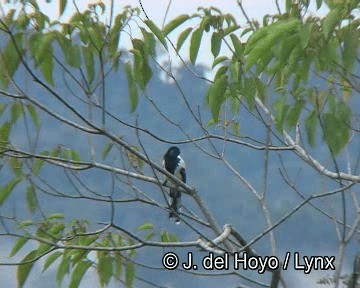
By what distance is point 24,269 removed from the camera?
2.93 meters

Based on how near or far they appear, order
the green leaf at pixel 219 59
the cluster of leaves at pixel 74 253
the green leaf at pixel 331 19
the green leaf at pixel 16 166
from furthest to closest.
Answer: the green leaf at pixel 16 166 → the green leaf at pixel 219 59 → the cluster of leaves at pixel 74 253 → the green leaf at pixel 331 19

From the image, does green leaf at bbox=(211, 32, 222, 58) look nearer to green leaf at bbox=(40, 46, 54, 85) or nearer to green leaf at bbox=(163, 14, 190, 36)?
green leaf at bbox=(163, 14, 190, 36)

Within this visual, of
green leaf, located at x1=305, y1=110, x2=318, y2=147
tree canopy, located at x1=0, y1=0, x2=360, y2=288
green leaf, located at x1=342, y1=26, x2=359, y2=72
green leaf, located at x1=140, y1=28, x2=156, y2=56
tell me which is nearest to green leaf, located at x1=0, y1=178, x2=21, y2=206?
tree canopy, located at x1=0, y1=0, x2=360, y2=288

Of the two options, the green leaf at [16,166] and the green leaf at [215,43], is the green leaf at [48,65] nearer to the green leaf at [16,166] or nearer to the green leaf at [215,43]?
the green leaf at [215,43]

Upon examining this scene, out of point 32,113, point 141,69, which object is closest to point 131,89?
point 141,69

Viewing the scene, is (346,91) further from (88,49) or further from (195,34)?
(88,49)

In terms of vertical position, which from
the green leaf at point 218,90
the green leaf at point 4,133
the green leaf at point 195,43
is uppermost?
the green leaf at point 195,43

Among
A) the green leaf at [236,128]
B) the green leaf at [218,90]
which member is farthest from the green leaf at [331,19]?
the green leaf at [236,128]

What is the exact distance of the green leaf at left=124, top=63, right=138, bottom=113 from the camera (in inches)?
106

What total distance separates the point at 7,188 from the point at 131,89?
59 cm

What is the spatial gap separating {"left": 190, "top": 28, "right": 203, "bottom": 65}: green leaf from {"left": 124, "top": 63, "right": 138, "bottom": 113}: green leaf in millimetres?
208

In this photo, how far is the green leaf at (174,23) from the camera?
2774 mm

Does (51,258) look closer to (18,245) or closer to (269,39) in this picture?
(18,245)

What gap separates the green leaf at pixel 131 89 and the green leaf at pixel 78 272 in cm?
54
